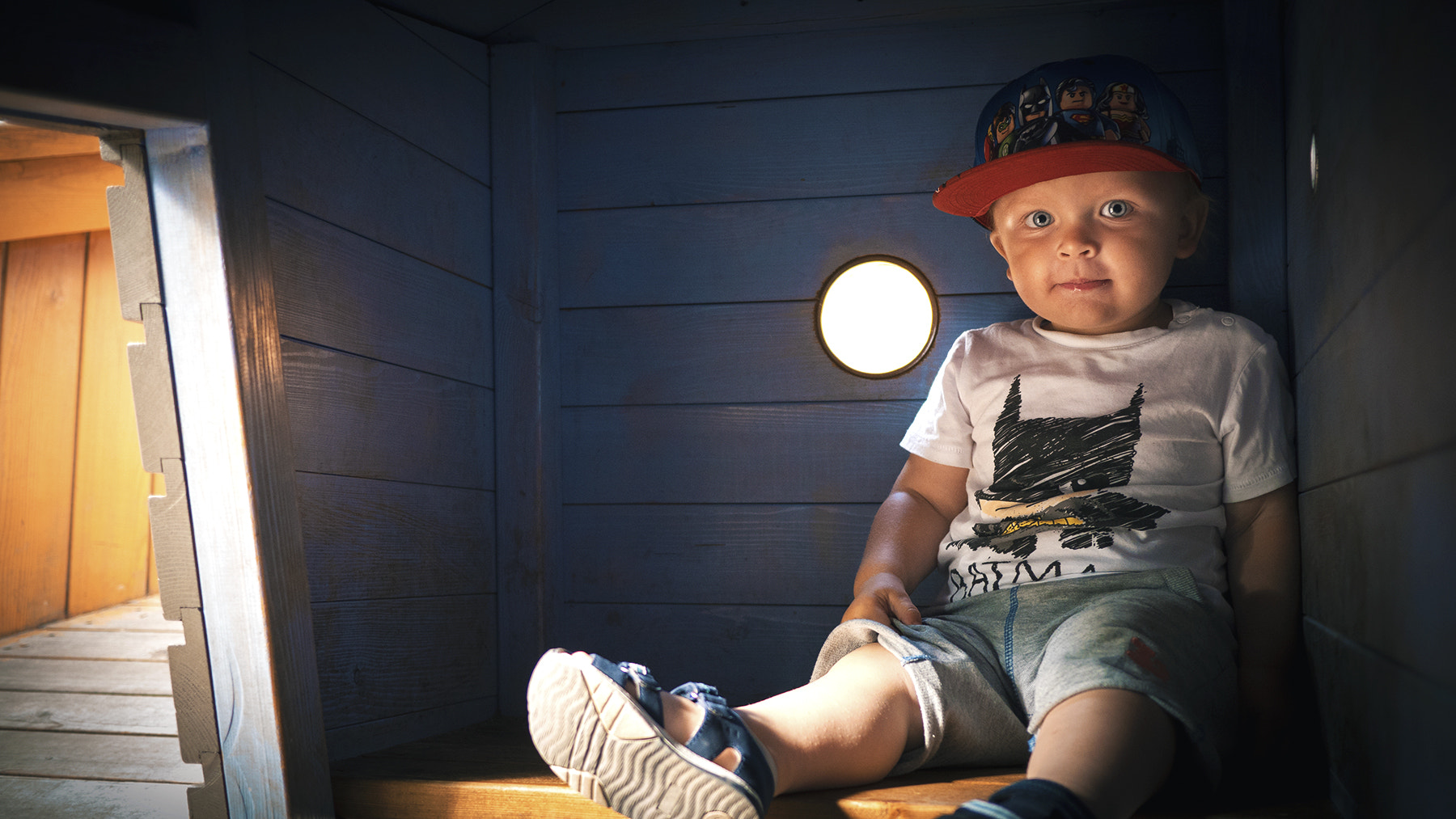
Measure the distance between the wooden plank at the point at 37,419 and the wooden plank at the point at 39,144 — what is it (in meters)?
0.37

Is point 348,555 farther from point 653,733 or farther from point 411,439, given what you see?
point 653,733

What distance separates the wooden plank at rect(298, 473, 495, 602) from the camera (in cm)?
97

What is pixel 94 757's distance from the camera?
1.25m

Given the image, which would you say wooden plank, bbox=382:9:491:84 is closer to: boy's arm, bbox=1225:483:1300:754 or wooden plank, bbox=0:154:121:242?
wooden plank, bbox=0:154:121:242

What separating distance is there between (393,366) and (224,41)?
0.38 metres

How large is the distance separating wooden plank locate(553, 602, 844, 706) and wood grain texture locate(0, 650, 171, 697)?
2.38ft

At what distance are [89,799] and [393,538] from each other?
49cm

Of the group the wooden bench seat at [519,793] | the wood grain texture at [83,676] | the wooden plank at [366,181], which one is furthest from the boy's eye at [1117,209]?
the wood grain texture at [83,676]

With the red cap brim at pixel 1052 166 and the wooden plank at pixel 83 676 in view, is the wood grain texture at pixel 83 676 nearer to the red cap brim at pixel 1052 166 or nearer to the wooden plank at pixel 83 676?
the wooden plank at pixel 83 676

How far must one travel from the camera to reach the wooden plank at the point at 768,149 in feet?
4.19

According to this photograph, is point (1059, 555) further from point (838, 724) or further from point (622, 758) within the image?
point (622, 758)

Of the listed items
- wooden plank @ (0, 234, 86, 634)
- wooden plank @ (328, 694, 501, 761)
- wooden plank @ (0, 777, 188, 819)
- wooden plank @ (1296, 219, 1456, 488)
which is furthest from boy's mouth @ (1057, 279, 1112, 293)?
wooden plank @ (0, 234, 86, 634)

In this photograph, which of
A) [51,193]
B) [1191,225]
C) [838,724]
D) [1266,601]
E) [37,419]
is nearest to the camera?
[838,724]

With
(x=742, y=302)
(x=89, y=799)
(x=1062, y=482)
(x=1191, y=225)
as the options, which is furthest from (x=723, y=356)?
(x=89, y=799)
